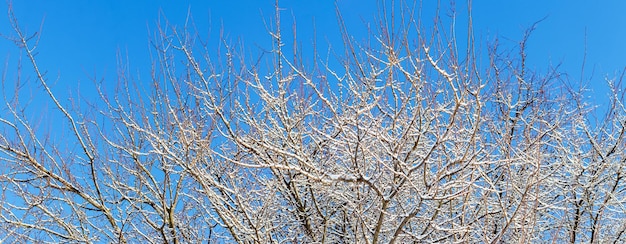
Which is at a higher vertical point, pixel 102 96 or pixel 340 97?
pixel 102 96

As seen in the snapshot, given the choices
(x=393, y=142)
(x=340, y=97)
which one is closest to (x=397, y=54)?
(x=393, y=142)

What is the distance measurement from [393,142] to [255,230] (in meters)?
1.63

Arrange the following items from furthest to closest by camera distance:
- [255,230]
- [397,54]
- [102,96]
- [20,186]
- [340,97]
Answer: [102,96]
[20,186]
[340,97]
[255,230]
[397,54]

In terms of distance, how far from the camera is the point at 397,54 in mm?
4332

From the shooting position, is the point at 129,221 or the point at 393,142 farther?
the point at 129,221

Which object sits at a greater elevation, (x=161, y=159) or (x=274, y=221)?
(x=161, y=159)

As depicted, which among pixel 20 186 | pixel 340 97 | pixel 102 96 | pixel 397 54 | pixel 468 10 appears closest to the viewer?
pixel 468 10

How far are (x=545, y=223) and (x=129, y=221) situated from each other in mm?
4577

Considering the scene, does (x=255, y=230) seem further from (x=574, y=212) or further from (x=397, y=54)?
(x=574, y=212)

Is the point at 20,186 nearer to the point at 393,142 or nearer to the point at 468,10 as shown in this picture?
the point at 393,142

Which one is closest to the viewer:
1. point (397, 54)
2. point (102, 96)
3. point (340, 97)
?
point (397, 54)

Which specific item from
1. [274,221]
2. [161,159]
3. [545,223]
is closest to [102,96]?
[161,159]

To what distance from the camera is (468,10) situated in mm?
3756

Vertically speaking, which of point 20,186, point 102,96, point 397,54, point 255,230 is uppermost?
point 102,96
